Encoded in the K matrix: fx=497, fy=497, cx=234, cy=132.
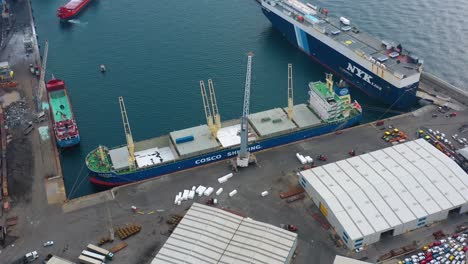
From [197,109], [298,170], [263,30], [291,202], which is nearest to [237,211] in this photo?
[291,202]

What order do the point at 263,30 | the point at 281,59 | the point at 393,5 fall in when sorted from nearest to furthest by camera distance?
the point at 281,59 < the point at 263,30 < the point at 393,5


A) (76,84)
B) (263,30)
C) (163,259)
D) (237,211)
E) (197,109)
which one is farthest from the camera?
(263,30)

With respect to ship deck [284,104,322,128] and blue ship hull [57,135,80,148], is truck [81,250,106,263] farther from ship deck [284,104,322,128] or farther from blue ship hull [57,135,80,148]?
ship deck [284,104,322,128]

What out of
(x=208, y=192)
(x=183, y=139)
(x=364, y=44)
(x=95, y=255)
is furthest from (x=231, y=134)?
(x=364, y=44)

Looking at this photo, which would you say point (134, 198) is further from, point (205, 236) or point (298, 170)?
point (298, 170)

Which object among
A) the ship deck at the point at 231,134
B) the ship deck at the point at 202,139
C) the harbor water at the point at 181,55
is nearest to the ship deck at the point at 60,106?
the harbor water at the point at 181,55

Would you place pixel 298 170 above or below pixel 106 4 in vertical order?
below

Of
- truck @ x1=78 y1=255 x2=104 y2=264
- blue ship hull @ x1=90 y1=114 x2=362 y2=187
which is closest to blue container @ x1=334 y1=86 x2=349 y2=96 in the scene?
blue ship hull @ x1=90 y1=114 x2=362 y2=187
